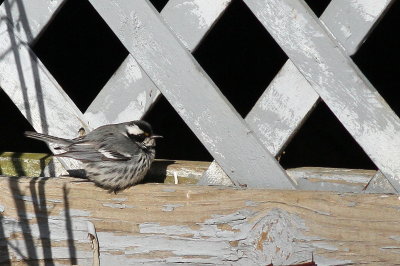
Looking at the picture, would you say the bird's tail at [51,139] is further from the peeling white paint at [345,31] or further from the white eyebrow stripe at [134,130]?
the peeling white paint at [345,31]

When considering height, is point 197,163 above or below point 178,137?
above

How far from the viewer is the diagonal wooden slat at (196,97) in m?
2.74

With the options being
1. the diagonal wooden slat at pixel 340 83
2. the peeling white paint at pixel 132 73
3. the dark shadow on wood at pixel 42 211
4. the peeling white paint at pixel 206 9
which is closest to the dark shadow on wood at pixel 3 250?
the dark shadow on wood at pixel 42 211

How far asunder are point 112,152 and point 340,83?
1.02 meters

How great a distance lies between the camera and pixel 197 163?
306 centimetres

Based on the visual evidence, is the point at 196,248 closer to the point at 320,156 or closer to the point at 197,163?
the point at 197,163

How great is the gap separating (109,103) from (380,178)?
42.3 inches

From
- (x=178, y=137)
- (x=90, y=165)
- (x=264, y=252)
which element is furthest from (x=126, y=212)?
(x=178, y=137)

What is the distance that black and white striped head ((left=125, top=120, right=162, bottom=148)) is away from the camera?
115 inches

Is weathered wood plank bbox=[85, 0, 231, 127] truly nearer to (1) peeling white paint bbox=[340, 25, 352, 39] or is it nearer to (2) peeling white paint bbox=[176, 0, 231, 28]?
(2) peeling white paint bbox=[176, 0, 231, 28]

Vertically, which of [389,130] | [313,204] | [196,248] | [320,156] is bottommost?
[320,156]

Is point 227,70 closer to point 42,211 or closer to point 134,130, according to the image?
point 134,130

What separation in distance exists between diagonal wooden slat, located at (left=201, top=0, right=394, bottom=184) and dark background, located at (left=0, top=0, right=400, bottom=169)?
148cm

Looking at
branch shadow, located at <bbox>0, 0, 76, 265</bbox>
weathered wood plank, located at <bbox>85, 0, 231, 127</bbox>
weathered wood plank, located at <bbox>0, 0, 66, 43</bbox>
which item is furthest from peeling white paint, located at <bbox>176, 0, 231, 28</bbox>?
branch shadow, located at <bbox>0, 0, 76, 265</bbox>
